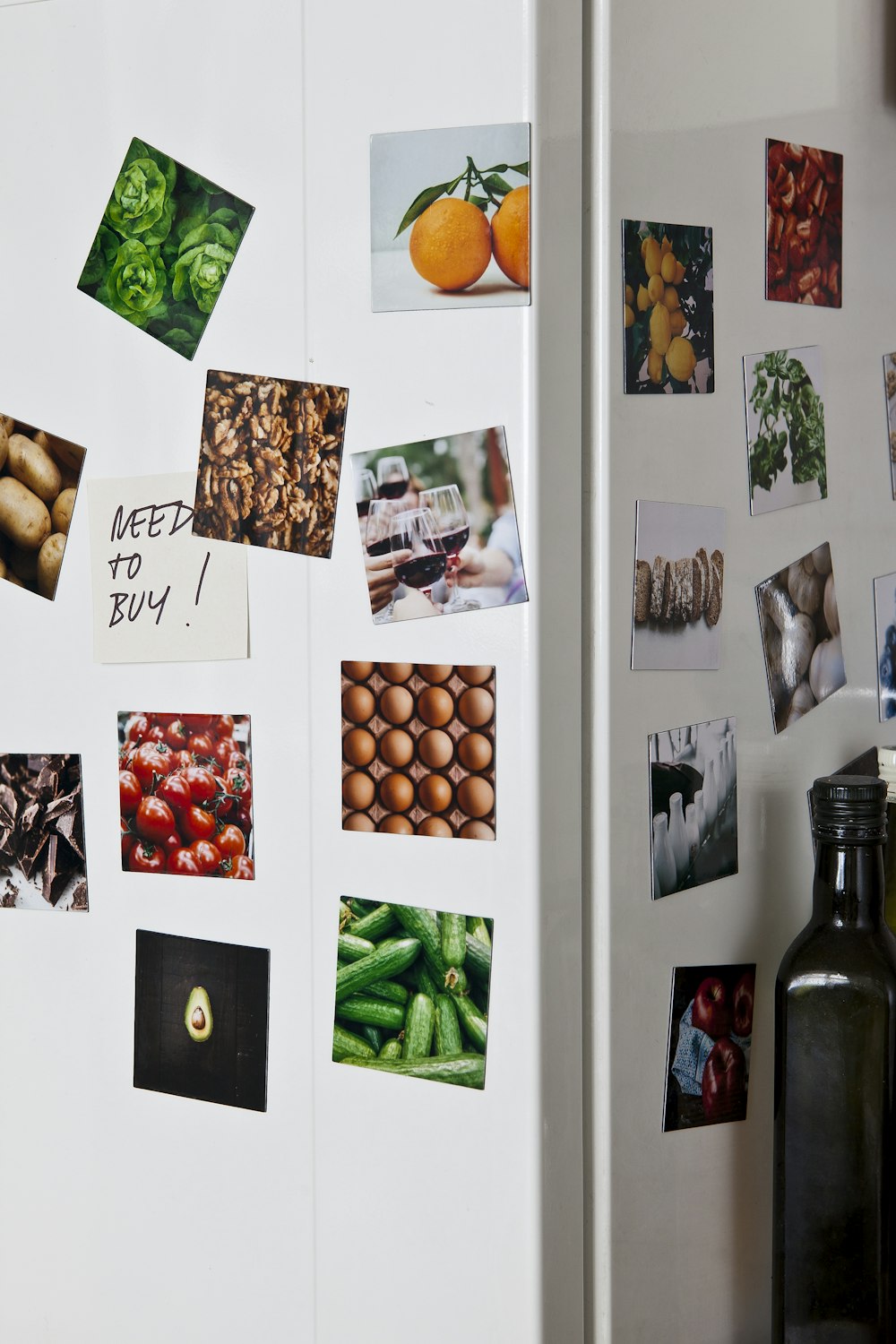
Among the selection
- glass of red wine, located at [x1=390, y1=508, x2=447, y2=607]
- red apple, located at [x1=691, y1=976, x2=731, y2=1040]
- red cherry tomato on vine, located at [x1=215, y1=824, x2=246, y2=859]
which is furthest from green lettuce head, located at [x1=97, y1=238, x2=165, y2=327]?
red apple, located at [x1=691, y1=976, x2=731, y2=1040]

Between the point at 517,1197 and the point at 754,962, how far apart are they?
21 cm

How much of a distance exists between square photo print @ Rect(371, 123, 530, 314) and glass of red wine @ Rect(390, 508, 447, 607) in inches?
4.6

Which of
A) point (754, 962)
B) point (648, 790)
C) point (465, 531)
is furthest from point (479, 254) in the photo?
point (754, 962)

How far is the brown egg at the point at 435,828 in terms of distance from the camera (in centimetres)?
66

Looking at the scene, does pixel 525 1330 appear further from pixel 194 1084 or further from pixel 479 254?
pixel 479 254

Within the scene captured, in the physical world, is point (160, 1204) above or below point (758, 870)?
below

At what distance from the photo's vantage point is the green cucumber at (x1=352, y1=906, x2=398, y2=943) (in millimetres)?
677

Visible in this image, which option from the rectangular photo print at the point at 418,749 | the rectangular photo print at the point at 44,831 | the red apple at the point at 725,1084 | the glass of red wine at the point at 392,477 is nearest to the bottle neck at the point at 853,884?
the red apple at the point at 725,1084

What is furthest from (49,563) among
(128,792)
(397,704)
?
(397,704)

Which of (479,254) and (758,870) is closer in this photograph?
(479,254)

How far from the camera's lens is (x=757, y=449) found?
739 mm

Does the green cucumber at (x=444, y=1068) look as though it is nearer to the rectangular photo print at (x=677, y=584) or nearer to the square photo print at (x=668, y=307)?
the rectangular photo print at (x=677, y=584)

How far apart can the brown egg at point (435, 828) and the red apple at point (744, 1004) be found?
0.73 feet

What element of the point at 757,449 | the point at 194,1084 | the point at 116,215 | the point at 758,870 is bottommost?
the point at 194,1084
